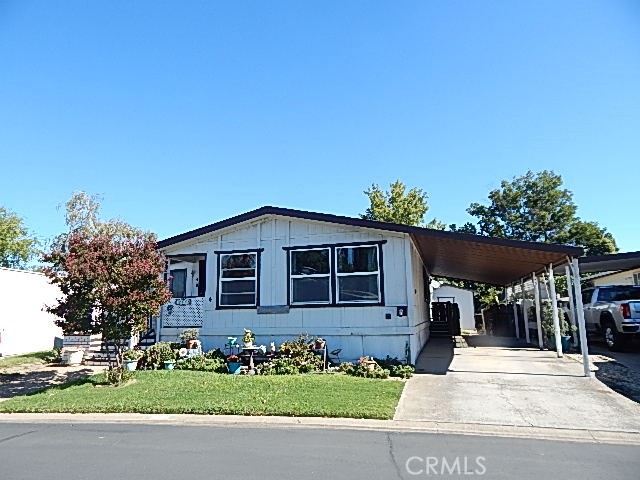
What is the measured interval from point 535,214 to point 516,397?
40.6 m

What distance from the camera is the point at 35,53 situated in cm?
1044

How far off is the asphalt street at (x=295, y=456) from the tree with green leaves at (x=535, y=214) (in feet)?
134

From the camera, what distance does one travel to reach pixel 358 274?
1215cm

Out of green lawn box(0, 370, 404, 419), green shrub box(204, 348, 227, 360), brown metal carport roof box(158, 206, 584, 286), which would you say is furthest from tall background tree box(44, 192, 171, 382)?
brown metal carport roof box(158, 206, 584, 286)

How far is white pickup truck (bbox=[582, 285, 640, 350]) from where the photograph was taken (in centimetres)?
1250

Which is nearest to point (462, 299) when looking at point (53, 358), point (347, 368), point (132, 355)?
point (347, 368)

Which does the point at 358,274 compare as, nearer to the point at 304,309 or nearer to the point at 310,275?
the point at 310,275

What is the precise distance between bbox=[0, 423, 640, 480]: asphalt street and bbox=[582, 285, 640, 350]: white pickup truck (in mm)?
8922

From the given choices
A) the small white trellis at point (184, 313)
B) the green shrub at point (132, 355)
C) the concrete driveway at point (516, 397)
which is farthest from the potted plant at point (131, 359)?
the concrete driveway at point (516, 397)

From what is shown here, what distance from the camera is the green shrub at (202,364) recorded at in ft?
36.5

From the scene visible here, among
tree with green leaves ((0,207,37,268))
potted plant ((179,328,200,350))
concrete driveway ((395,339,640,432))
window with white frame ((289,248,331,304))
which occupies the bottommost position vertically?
concrete driveway ((395,339,640,432))

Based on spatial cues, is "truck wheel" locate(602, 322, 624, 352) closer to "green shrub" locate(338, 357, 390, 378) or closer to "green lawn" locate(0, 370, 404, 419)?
"green shrub" locate(338, 357, 390, 378)

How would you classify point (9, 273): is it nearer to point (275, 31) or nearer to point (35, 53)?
point (35, 53)

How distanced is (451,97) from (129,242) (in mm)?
9830
